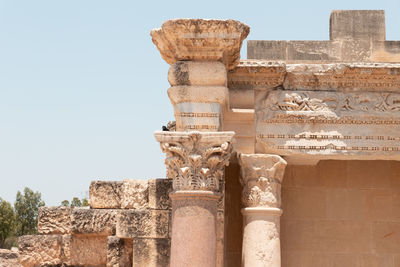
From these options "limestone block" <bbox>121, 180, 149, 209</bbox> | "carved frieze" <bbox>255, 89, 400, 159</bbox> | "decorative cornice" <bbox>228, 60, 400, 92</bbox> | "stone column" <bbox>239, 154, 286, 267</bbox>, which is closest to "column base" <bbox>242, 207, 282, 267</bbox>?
"stone column" <bbox>239, 154, 286, 267</bbox>

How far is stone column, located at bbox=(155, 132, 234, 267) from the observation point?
23.8 feet

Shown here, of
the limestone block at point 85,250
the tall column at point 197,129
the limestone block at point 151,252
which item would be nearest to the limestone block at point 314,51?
the tall column at point 197,129

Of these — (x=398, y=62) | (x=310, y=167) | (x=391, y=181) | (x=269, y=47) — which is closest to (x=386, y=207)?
(x=391, y=181)

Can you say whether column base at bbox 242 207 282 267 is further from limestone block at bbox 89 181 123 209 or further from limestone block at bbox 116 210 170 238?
limestone block at bbox 89 181 123 209

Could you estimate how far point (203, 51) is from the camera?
7.74m

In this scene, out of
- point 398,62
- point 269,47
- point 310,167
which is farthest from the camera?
point 310,167

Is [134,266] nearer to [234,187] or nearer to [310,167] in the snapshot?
[234,187]

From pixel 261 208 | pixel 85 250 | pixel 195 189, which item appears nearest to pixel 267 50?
pixel 261 208

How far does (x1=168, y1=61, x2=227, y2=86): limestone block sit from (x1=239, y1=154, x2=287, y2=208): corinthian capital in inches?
43.7

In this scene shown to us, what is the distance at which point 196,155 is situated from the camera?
7.46m

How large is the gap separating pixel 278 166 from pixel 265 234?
889mm

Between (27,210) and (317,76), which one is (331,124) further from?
(27,210)

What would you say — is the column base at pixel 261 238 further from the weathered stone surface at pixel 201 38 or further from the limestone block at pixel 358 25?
the limestone block at pixel 358 25

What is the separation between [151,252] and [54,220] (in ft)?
6.35
